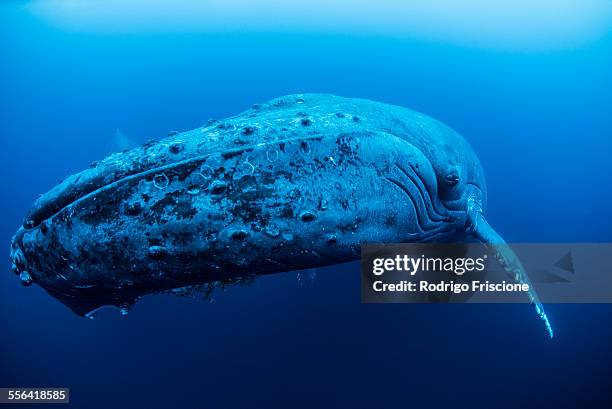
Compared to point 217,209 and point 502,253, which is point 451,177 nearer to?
point 502,253

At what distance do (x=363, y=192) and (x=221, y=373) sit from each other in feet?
28.0

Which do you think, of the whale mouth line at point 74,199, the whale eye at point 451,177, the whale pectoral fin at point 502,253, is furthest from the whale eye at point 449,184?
the whale mouth line at point 74,199

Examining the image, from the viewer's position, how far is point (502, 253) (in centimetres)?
461

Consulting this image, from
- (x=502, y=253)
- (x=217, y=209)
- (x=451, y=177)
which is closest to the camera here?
(x=217, y=209)

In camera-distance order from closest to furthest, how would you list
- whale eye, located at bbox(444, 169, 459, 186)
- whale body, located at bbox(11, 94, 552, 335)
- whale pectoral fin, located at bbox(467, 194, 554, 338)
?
whale body, located at bbox(11, 94, 552, 335) < whale eye, located at bbox(444, 169, 459, 186) < whale pectoral fin, located at bbox(467, 194, 554, 338)

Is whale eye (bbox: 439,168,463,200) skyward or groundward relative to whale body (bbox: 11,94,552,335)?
skyward

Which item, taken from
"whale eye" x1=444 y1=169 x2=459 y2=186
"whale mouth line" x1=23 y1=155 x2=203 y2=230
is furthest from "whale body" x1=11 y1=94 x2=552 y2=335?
"whale eye" x1=444 y1=169 x2=459 y2=186

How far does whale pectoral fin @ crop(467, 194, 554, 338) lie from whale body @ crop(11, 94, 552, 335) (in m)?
1.89

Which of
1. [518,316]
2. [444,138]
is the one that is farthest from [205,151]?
[518,316]

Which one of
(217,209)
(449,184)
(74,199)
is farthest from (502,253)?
(74,199)

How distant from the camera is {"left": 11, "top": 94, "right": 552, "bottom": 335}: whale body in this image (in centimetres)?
260

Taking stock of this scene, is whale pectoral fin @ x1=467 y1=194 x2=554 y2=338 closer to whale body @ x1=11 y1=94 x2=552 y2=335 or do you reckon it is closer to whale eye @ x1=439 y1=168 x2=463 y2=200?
whale eye @ x1=439 y1=168 x2=463 y2=200

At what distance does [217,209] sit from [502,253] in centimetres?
356

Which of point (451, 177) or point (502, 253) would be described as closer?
point (451, 177)
